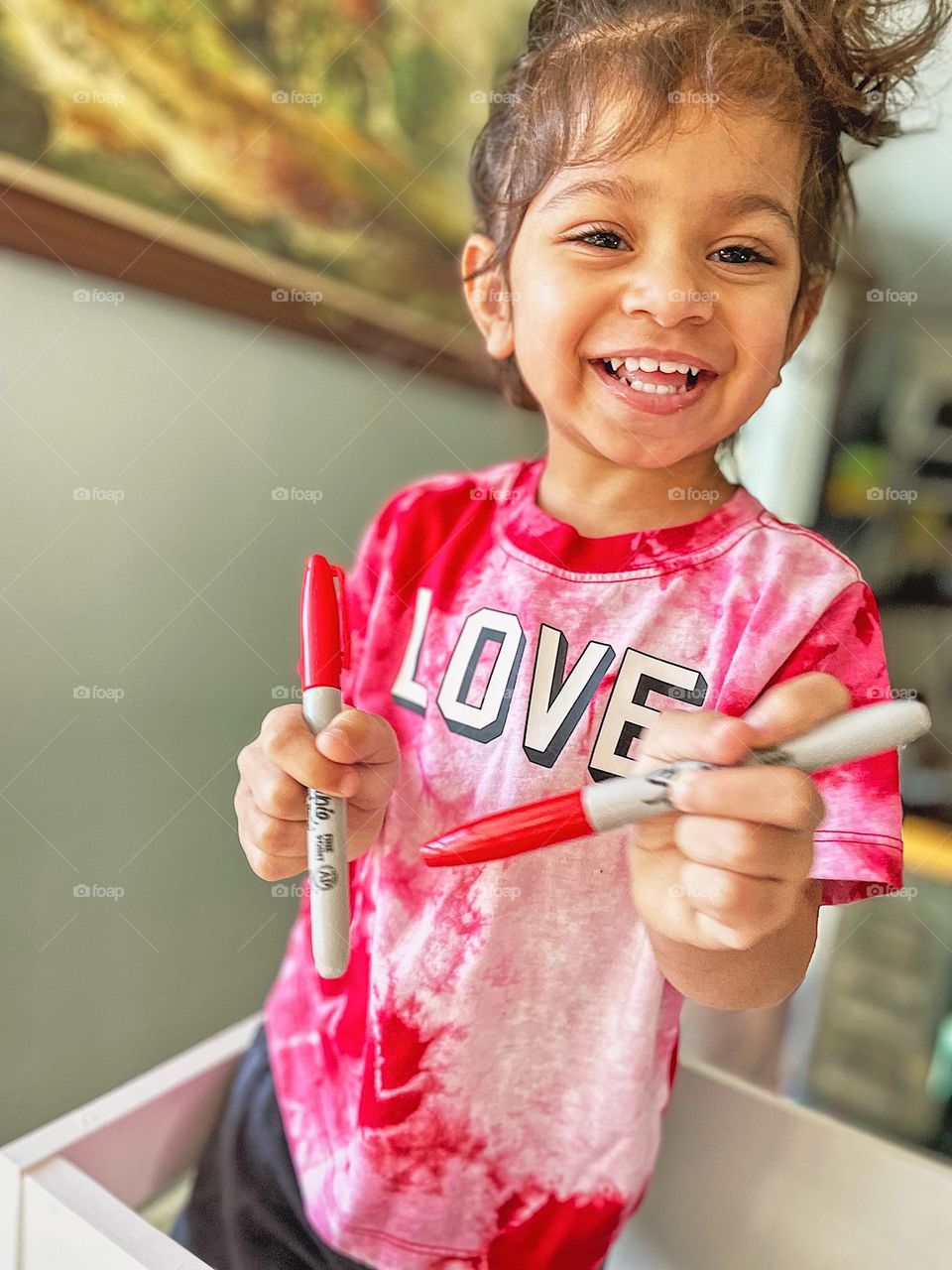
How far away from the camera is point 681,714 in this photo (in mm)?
247

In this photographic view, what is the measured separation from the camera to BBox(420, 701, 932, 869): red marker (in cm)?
21

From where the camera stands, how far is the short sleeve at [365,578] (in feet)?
1.28

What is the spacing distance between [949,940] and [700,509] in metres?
0.78

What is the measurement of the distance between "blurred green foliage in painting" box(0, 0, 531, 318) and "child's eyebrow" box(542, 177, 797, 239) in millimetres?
150

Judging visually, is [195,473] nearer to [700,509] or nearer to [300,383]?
[300,383]

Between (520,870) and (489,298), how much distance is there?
23cm
